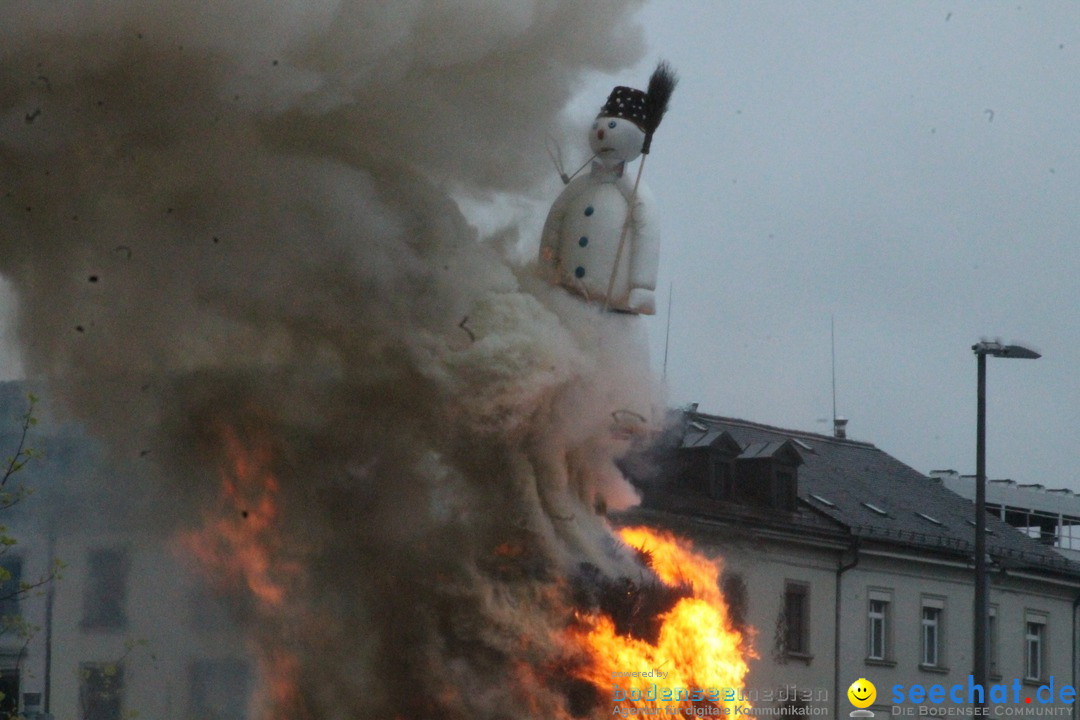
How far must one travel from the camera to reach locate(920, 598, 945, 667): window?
37.9m

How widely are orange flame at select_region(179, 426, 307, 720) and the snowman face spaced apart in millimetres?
5570

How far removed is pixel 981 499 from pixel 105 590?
43.7 ft

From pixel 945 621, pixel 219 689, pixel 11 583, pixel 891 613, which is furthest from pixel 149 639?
pixel 945 621

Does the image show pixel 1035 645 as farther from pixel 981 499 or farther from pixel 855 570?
pixel 981 499

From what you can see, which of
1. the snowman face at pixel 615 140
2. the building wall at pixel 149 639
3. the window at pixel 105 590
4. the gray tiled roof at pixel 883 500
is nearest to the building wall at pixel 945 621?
the gray tiled roof at pixel 883 500

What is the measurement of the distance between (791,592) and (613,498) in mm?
14376

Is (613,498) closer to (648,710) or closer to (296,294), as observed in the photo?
(648,710)

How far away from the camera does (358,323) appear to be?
19.1m

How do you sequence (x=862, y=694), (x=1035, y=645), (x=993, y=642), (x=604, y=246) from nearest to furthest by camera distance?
(x=604, y=246), (x=862, y=694), (x=993, y=642), (x=1035, y=645)

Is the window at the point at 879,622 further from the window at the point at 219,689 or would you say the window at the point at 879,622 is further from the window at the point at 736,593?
the window at the point at 219,689

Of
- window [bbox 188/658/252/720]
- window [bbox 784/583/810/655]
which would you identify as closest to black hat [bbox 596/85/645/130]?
window [bbox 188/658/252/720]

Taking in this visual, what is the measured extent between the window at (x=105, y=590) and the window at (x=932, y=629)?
19.9 m

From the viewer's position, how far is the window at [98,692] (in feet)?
83.2

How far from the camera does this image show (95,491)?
75.6ft
